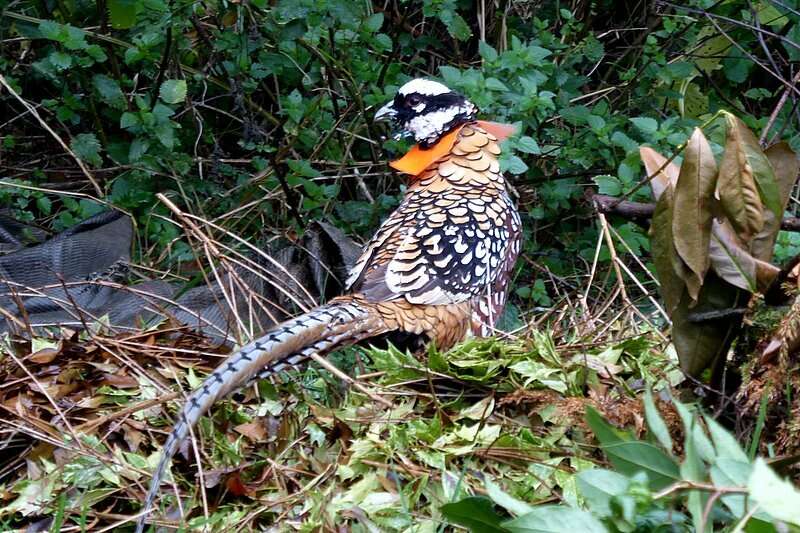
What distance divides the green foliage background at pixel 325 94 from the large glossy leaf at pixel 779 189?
237 centimetres

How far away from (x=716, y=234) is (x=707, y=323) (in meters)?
0.24

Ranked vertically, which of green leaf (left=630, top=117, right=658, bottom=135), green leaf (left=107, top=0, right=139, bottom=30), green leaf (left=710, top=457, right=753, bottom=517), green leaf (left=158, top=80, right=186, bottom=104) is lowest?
green leaf (left=630, top=117, right=658, bottom=135)

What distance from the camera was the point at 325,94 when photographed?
6121 millimetres

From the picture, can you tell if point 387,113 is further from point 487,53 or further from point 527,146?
point 487,53

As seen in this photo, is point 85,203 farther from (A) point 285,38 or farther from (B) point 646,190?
(B) point 646,190

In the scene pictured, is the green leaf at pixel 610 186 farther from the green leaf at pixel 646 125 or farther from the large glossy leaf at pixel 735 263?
the large glossy leaf at pixel 735 263

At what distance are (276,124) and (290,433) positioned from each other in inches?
144

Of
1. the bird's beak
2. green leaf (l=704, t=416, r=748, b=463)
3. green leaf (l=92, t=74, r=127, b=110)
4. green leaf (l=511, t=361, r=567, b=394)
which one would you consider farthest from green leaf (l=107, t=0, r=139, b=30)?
green leaf (l=704, t=416, r=748, b=463)

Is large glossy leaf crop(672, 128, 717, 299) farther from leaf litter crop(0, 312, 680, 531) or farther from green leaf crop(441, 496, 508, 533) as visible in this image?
green leaf crop(441, 496, 508, 533)

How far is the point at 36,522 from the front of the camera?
281 centimetres

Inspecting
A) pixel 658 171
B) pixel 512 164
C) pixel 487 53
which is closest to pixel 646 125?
pixel 512 164

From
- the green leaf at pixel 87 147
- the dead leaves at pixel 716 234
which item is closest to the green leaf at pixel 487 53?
the green leaf at pixel 87 147

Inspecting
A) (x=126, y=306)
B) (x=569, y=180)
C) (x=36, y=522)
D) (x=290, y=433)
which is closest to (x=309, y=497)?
(x=290, y=433)

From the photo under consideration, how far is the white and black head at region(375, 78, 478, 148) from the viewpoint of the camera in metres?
4.68
